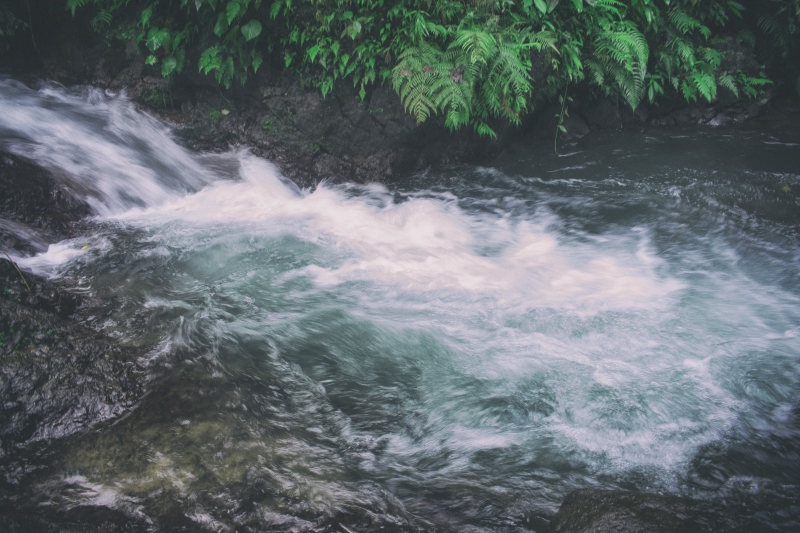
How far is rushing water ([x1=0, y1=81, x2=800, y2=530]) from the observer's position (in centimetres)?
220


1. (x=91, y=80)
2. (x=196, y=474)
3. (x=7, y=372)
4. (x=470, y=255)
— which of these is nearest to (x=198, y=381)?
(x=196, y=474)

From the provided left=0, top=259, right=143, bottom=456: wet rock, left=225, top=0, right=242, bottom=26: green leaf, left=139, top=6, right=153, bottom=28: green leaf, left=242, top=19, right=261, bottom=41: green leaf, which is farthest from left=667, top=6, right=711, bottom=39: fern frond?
left=0, top=259, right=143, bottom=456: wet rock

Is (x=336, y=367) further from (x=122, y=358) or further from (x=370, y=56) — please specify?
(x=370, y=56)

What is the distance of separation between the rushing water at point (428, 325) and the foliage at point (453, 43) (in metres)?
0.91

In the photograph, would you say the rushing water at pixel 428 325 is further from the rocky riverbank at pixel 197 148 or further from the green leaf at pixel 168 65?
the green leaf at pixel 168 65

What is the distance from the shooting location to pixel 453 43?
4.88m

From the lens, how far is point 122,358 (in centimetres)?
269

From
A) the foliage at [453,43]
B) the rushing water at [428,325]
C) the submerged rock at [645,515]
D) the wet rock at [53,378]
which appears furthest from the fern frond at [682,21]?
the wet rock at [53,378]

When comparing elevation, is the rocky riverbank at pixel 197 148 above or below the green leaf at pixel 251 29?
below

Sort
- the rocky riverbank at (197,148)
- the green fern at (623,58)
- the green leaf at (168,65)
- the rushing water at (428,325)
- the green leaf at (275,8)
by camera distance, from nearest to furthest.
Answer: the rocky riverbank at (197,148), the rushing water at (428,325), the green leaf at (275,8), the green fern at (623,58), the green leaf at (168,65)

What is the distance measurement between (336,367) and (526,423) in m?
1.20

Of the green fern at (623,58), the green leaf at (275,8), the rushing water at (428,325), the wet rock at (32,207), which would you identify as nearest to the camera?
the rushing water at (428,325)

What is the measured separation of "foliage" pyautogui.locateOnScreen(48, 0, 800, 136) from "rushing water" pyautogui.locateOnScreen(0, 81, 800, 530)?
91cm

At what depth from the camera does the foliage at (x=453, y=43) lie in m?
4.99
